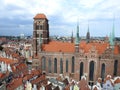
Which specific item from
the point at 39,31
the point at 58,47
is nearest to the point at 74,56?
the point at 58,47

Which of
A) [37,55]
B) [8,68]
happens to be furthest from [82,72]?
[8,68]

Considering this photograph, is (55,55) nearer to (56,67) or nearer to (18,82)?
A: (56,67)

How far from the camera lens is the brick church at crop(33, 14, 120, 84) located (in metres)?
56.4

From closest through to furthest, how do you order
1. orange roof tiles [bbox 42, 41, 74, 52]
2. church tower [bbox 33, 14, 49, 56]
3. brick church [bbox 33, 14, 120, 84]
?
brick church [bbox 33, 14, 120, 84], orange roof tiles [bbox 42, 41, 74, 52], church tower [bbox 33, 14, 49, 56]

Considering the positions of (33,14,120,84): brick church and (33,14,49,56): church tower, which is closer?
(33,14,120,84): brick church

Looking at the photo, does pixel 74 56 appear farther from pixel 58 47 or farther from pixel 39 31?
pixel 39 31

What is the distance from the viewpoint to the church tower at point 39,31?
6788 cm

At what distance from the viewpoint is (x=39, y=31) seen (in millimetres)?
68375

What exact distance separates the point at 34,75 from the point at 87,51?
656 inches

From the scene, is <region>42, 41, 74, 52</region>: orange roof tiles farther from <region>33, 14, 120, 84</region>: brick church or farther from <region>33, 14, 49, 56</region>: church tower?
<region>33, 14, 49, 56</region>: church tower

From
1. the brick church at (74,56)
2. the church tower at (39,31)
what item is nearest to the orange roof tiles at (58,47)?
the brick church at (74,56)

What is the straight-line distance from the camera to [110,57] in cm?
5566

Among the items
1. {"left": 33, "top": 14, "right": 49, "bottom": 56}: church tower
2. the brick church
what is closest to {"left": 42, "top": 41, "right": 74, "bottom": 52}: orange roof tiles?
the brick church

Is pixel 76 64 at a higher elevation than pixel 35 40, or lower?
lower
